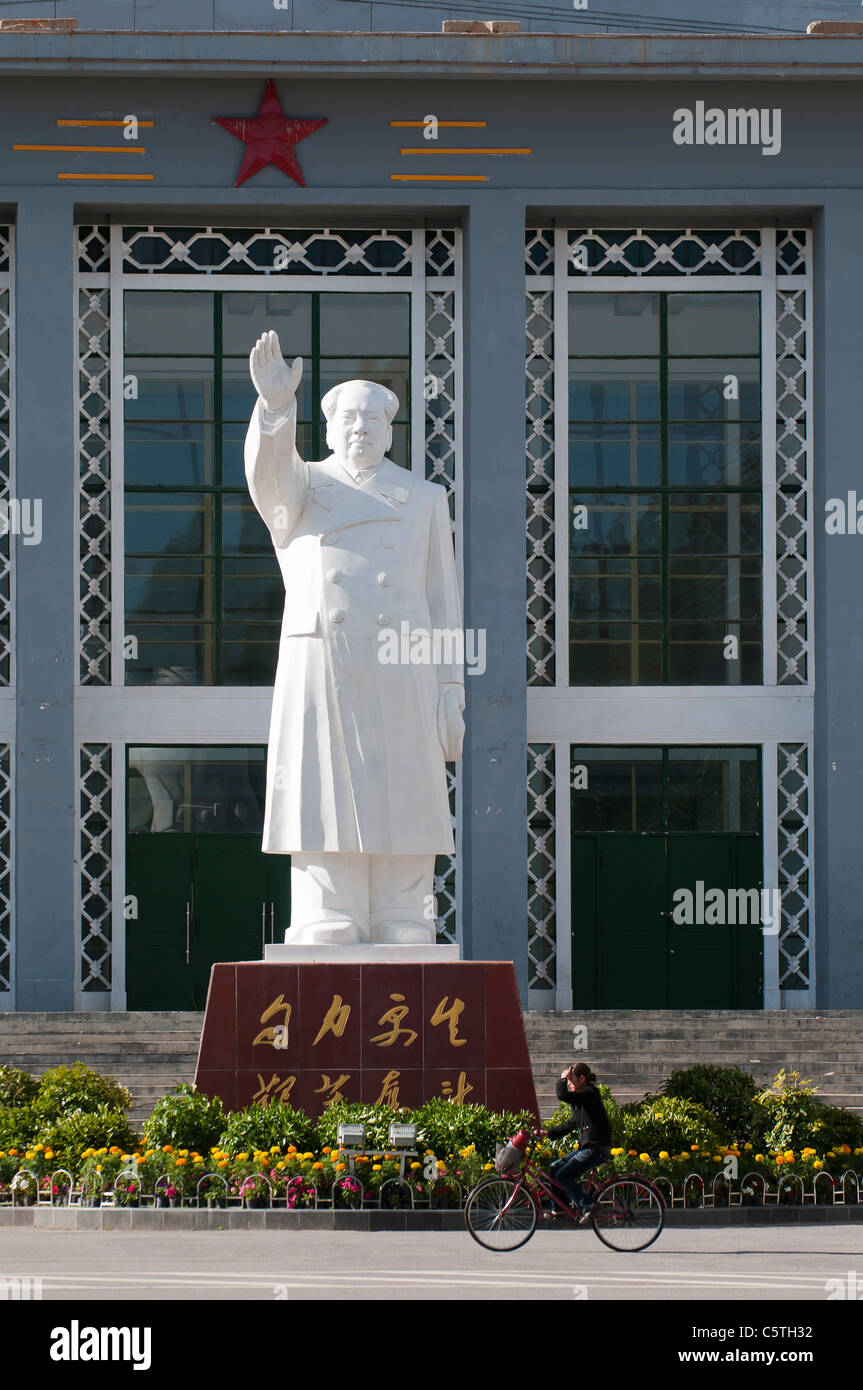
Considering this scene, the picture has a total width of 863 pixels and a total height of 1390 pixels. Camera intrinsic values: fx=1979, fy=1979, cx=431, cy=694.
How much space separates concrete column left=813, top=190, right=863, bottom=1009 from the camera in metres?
26.4

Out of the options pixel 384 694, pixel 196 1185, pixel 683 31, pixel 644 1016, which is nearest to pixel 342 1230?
pixel 196 1185

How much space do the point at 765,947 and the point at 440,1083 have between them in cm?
1405

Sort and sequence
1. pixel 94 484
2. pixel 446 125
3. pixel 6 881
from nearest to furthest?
pixel 6 881 → pixel 446 125 → pixel 94 484

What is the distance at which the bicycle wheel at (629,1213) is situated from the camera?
37.3ft

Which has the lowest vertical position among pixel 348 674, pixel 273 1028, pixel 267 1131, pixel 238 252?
pixel 267 1131

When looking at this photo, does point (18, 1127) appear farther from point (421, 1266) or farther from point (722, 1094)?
point (722, 1094)

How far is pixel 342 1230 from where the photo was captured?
12.5 meters

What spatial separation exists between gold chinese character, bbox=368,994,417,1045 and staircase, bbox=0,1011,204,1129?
639cm

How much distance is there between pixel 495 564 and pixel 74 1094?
44.3 feet

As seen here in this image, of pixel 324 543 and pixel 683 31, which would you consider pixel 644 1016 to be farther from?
pixel 683 31

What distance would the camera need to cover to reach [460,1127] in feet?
42.9

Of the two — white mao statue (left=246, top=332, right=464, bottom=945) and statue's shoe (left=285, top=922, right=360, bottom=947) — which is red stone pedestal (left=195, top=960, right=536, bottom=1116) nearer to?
statue's shoe (left=285, top=922, right=360, bottom=947)

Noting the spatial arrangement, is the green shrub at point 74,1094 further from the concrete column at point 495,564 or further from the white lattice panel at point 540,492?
the white lattice panel at point 540,492

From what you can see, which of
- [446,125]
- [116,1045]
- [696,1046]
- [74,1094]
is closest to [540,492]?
[446,125]
